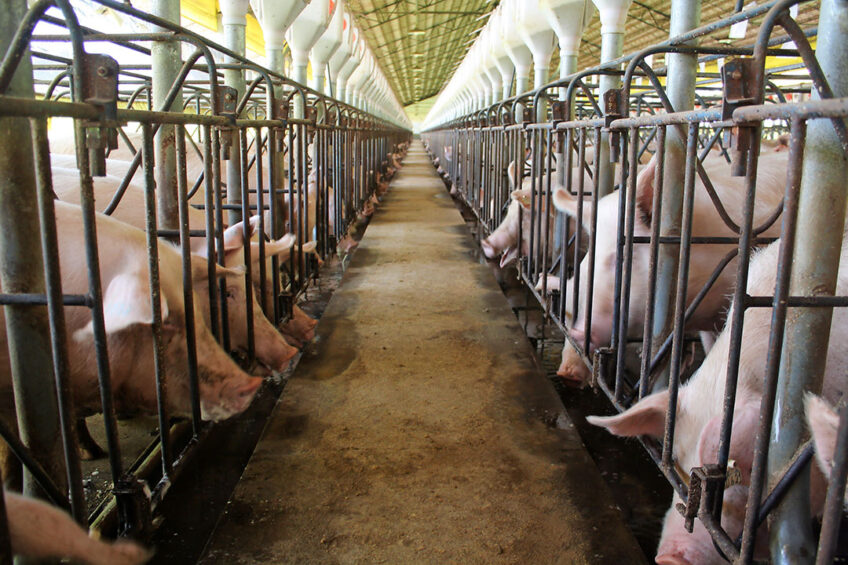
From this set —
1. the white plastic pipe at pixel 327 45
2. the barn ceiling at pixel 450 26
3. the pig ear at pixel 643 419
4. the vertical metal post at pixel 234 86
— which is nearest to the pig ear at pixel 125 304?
the vertical metal post at pixel 234 86

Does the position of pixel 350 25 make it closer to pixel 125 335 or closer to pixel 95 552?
pixel 125 335

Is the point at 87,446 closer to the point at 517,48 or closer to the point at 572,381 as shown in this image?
the point at 572,381

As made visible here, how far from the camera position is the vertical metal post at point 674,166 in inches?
121

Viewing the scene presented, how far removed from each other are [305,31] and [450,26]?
909 inches

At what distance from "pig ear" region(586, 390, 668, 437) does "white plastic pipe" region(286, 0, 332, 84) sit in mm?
7277

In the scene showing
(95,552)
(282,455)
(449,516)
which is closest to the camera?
(95,552)

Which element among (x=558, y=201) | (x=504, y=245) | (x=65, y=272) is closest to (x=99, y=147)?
(x=65, y=272)

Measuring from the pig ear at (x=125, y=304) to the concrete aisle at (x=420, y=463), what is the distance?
830 millimetres

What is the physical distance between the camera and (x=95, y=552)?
1651mm

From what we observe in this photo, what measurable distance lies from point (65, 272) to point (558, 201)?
8.49 feet

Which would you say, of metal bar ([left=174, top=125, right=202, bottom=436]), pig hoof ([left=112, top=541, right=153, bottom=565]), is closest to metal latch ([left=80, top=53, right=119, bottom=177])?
metal bar ([left=174, top=125, right=202, bottom=436])

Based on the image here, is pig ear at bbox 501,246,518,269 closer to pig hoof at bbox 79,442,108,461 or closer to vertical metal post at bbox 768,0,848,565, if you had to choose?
pig hoof at bbox 79,442,108,461

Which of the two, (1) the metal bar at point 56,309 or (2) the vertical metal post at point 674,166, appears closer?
(1) the metal bar at point 56,309

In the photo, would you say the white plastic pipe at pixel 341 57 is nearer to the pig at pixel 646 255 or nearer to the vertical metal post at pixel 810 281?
the pig at pixel 646 255
